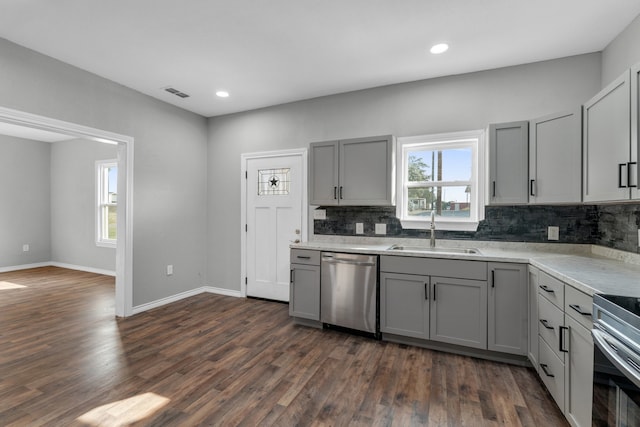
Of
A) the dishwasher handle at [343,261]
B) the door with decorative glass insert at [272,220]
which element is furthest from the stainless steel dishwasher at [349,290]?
the door with decorative glass insert at [272,220]

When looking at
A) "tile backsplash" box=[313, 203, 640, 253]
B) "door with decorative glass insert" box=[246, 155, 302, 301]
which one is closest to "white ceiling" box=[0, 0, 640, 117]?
"door with decorative glass insert" box=[246, 155, 302, 301]

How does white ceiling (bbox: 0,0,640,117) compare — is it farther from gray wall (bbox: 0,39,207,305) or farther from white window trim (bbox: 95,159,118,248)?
white window trim (bbox: 95,159,118,248)

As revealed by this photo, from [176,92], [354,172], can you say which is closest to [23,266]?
[176,92]

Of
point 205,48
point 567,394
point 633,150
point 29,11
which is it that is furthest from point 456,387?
point 29,11

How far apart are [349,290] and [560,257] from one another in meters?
1.81

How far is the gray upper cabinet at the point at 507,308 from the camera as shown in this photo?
237 centimetres

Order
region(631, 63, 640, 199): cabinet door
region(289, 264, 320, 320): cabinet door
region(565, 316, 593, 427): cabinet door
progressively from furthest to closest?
1. region(289, 264, 320, 320): cabinet door
2. region(631, 63, 640, 199): cabinet door
3. region(565, 316, 593, 427): cabinet door

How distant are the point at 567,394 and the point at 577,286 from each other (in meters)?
0.66

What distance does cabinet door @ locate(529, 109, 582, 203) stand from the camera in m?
2.32

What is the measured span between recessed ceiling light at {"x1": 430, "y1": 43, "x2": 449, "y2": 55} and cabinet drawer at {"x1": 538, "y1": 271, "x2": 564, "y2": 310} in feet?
6.64

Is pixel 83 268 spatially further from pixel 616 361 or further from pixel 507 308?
pixel 616 361

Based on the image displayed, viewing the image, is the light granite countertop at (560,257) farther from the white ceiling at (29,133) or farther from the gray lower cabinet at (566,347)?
the white ceiling at (29,133)

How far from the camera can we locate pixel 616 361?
3.93ft

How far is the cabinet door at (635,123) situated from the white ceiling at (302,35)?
799mm
